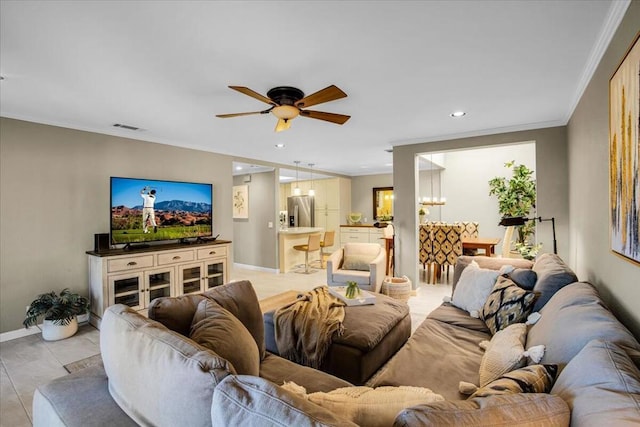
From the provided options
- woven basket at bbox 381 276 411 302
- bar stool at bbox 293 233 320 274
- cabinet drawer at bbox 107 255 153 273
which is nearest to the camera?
cabinet drawer at bbox 107 255 153 273

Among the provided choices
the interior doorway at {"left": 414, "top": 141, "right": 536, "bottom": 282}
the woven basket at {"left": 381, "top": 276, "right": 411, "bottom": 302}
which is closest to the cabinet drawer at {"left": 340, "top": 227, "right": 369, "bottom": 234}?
the interior doorway at {"left": 414, "top": 141, "right": 536, "bottom": 282}

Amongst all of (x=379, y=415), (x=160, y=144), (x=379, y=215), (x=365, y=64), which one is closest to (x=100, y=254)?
(x=160, y=144)

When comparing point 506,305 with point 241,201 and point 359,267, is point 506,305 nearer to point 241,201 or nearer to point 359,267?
point 359,267

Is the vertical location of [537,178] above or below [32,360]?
above

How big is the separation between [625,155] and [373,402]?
1.70 meters

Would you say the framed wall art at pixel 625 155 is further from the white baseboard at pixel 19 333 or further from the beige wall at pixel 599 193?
the white baseboard at pixel 19 333

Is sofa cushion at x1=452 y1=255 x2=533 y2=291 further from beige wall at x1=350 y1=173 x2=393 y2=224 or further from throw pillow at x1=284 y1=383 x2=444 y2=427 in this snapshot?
beige wall at x1=350 y1=173 x2=393 y2=224

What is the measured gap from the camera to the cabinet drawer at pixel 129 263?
11.7 feet

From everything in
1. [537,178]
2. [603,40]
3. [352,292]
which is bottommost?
[352,292]

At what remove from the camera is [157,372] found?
979 millimetres

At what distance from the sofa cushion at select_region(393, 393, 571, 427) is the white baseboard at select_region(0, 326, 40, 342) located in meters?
4.39

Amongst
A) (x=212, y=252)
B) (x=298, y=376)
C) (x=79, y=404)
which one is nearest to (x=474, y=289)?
(x=298, y=376)

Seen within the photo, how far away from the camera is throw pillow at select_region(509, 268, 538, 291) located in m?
→ 2.41

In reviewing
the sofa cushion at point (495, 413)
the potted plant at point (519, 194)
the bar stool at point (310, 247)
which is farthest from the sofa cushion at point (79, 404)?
the potted plant at point (519, 194)
